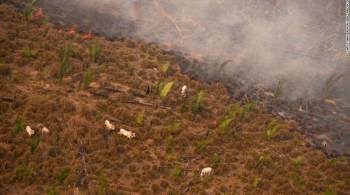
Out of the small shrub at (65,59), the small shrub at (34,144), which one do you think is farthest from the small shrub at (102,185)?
the small shrub at (65,59)

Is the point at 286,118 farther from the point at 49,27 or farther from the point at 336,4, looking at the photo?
the point at 336,4

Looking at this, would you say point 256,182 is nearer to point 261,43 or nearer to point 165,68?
point 165,68

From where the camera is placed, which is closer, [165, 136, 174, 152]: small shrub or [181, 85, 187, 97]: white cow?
[165, 136, 174, 152]: small shrub

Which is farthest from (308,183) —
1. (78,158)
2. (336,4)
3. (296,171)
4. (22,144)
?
(336,4)

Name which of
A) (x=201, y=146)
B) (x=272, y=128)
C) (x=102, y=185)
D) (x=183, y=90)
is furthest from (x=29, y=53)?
(x=272, y=128)

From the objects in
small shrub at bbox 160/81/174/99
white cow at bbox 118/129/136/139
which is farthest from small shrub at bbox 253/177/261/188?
small shrub at bbox 160/81/174/99

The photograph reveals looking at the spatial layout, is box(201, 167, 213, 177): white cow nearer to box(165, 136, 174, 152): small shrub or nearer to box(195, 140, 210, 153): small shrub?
box(195, 140, 210, 153): small shrub
